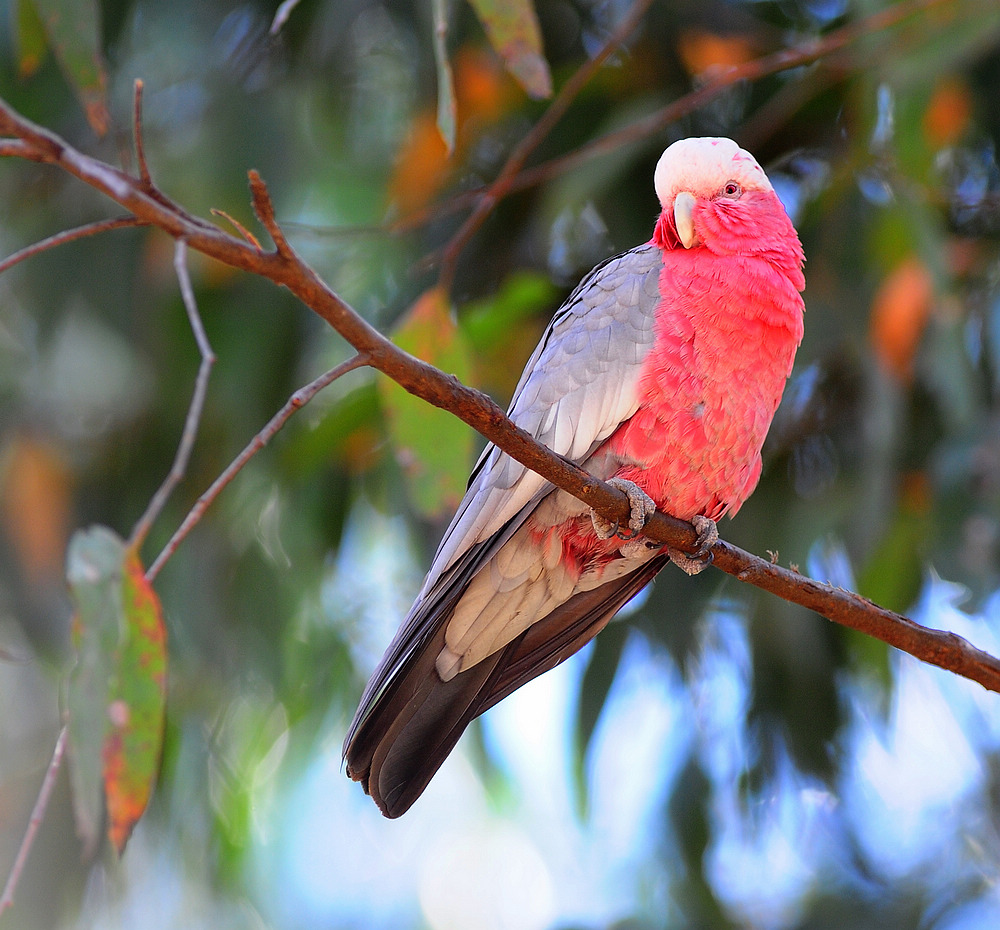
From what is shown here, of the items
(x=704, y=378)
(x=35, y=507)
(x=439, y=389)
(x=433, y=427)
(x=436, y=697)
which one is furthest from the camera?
(x=35, y=507)

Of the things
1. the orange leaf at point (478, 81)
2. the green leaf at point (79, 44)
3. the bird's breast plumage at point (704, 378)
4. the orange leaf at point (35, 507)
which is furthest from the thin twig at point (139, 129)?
the orange leaf at point (35, 507)

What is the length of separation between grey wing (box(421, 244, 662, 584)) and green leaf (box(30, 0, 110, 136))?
706mm

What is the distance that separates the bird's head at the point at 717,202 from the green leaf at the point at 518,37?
9.8 inches

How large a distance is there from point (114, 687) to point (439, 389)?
0.47 meters

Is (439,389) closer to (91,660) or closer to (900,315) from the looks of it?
(91,660)

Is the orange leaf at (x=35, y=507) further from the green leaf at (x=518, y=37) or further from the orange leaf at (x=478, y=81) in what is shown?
the green leaf at (x=518, y=37)

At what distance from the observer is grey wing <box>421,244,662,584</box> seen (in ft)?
4.79

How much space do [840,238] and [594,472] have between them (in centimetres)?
142

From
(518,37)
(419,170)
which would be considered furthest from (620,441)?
(419,170)

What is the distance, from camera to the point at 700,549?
4.77 ft

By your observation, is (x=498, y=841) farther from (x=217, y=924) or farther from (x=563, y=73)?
(x=563, y=73)

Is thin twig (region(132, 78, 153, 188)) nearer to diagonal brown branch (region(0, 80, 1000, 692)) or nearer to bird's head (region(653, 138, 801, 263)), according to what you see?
diagonal brown branch (region(0, 80, 1000, 692))

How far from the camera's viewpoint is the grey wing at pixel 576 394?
1.46m

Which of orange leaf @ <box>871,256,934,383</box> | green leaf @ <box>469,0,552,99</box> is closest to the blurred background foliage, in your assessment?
orange leaf @ <box>871,256,934,383</box>
